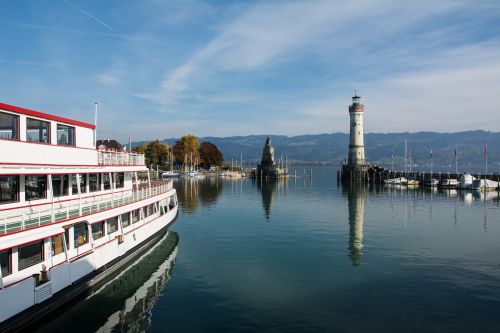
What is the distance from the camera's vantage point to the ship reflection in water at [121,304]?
55.0 feet

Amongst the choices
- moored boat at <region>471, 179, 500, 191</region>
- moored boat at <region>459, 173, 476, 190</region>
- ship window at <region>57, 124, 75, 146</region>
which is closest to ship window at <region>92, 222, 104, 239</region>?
ship window at <region>57, 124, 75, 146</region>

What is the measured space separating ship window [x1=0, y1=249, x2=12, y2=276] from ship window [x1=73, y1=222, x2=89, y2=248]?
4196 millimetres

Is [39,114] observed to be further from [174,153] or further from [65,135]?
[174,153]

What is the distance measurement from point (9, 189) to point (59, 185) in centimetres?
374

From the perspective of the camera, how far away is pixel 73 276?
58.6 ft

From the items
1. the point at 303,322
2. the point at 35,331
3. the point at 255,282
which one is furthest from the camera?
the point at 255,282

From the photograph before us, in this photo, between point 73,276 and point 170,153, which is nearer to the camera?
point 73,276

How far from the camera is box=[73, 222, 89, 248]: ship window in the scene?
1955 cm

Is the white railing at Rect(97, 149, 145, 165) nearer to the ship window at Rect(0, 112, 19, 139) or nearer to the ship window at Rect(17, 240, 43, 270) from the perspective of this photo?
the ship window at Rect(0, 112, 19, 139)

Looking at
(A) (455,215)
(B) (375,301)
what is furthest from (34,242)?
(A) (455,215)

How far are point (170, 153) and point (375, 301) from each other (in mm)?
137337

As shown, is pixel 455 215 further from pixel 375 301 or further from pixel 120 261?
pixel 120 261

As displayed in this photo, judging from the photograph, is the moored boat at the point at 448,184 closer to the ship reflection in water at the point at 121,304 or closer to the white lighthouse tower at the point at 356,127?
the white lighthouse tower at the point at 356,127

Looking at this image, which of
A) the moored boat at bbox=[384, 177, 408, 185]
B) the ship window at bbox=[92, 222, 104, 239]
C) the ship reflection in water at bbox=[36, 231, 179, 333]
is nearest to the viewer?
the ship reflection in water at bbox=[36, 231, 179, 333]
